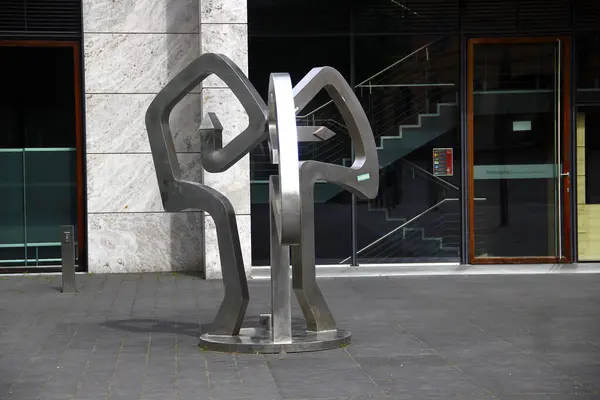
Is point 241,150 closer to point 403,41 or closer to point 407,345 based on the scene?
point 407,345

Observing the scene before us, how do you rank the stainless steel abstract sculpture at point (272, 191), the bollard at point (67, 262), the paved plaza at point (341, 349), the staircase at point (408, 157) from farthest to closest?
1. the staircase at point (408, 157)
2. the bollard at point (67, 262)
3. the stainless steel abstract sculpture at point (272, 191)
4. the paved plaza at point (341, 349)

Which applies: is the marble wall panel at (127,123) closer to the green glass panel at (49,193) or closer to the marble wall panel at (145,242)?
the green glass panel at (49,193)

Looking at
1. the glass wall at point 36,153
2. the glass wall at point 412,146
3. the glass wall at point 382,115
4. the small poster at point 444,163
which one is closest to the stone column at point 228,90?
the glass wall at point 382,115

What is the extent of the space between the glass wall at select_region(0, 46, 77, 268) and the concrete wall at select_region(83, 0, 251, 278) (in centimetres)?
51

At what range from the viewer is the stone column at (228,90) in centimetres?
1539

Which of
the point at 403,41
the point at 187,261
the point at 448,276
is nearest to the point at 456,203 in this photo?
the point at 448,276

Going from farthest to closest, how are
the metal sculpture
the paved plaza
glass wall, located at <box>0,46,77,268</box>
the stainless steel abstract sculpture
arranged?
glass wall, located at <box>0,46,77,268</box> < the metal sculpture < the stainless steel abstract sculpture < the paved plaza

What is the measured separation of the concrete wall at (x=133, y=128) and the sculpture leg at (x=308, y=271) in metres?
5.99

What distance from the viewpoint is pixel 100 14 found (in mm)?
16188

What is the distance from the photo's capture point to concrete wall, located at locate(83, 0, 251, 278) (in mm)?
16219

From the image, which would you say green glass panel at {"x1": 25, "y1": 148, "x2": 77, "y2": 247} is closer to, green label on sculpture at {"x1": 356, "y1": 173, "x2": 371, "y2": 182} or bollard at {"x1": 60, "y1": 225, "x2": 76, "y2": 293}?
bollard at {"x1": 60, "y1": 225, "x2": 76, "y2": 293}

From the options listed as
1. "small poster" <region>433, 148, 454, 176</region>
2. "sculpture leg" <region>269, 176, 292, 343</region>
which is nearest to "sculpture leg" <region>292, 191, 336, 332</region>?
"sculpture leg" <region>269, 176, 292, 343</region>

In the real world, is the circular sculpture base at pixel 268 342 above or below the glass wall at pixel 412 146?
below

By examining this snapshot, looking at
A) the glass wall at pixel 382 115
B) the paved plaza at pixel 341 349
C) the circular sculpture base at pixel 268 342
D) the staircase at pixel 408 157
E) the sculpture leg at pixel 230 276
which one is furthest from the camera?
the staircase at pixel 408 157
